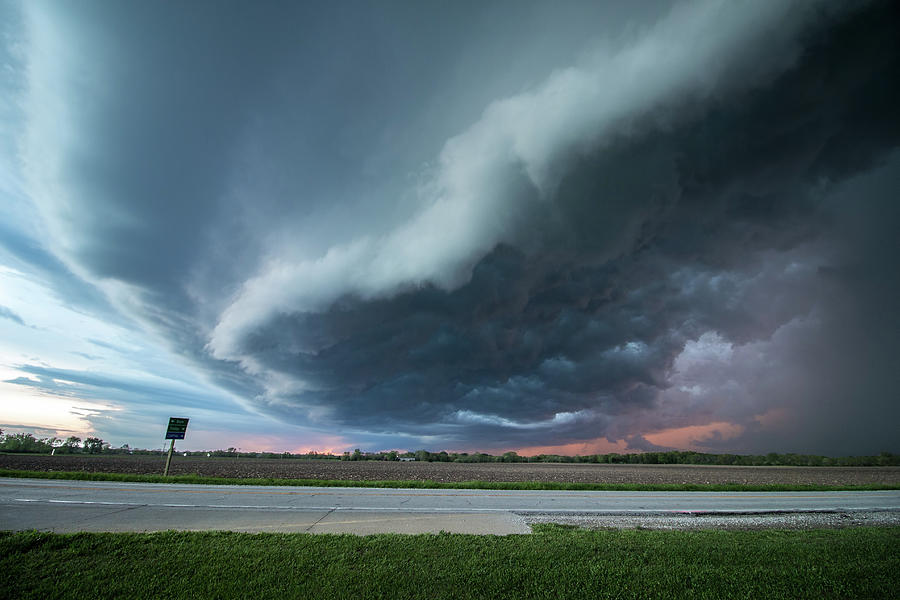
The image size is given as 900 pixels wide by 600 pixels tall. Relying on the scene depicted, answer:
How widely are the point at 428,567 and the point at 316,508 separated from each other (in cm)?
744

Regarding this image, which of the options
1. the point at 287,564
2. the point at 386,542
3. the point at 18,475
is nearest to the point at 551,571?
the point at 386,542

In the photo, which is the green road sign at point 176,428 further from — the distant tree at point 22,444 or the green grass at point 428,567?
the distant tree at point 22,444

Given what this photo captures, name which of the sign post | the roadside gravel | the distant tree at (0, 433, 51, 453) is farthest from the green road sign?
the distant tree at (0, 433, 51, 453)

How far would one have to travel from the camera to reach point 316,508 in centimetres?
1238

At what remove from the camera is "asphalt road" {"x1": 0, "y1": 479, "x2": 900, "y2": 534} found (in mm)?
9469

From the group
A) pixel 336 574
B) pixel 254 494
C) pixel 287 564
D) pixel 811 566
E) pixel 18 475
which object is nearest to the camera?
pixel 336 574

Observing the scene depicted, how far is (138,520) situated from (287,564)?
6132 millimetres

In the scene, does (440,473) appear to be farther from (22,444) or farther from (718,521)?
(22,444)

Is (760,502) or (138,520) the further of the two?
(760,502)

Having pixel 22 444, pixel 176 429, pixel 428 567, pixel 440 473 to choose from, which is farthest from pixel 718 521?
pixel 22 444

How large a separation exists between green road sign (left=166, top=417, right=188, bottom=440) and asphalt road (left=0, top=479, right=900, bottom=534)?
294 inches

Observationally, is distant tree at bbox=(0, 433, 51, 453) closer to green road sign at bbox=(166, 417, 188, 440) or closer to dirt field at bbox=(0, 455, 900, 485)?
dirt field at bbox=(0, 455, 900, 485)

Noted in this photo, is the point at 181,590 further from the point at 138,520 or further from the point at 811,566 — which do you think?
the point at 811,566

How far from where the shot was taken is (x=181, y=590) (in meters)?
5.40
